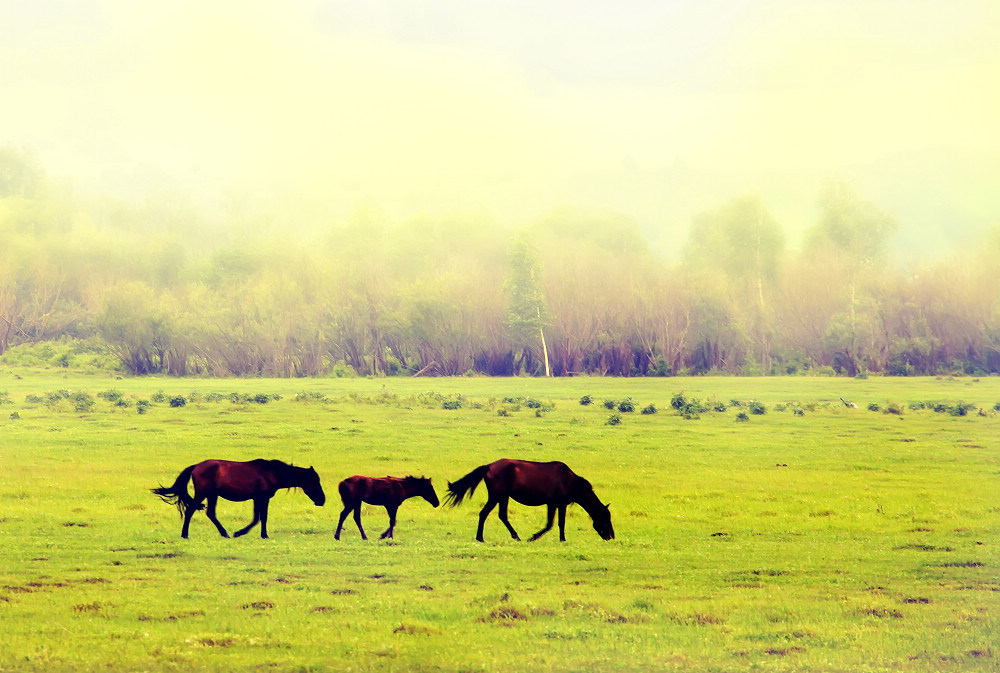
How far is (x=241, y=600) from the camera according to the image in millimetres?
12133

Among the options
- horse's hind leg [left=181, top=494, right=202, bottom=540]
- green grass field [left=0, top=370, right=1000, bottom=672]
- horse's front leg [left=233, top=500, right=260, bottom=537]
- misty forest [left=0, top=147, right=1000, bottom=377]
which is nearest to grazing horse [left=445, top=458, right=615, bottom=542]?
green grass field [left=0, top=370, right=1000, bottom=672]

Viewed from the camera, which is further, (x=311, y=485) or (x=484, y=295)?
(x=484, y=295)

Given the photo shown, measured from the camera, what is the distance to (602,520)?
14156 mm

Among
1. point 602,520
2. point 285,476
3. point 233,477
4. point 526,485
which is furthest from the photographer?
point 602,520

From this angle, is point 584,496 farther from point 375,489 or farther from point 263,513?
point 263,513

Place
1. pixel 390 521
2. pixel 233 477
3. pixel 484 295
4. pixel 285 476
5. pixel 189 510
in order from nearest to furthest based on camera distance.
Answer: pixel 233 477, pixel 285 476, pixel 390 521, pixel 189 510, pixel 484 295

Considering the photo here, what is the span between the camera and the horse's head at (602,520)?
13969mm

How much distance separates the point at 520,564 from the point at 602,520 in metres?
1.40

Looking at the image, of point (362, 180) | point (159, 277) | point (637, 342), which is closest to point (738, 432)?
point (637, 342)

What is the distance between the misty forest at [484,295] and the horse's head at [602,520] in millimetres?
30512

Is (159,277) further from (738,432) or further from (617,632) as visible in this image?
(617,632)

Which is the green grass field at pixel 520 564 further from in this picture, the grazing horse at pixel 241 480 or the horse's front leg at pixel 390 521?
the grazing horse at pixel 241 480

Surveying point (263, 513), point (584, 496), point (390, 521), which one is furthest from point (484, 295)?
point (584, 496)

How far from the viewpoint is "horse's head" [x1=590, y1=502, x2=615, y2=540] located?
45.8ft
